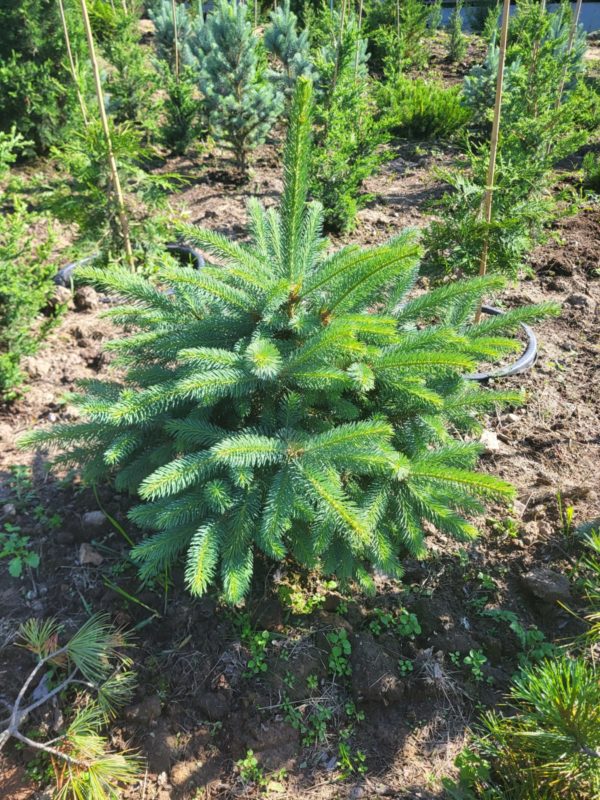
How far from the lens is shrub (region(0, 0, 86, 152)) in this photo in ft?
19.7

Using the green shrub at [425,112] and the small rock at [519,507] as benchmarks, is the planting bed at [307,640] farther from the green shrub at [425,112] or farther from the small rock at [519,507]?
the green shrub at [425,112]

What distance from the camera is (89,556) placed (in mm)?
2520

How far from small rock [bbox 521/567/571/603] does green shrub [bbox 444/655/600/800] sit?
577mm

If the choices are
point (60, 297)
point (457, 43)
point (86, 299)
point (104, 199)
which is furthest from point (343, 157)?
point (457, 43)

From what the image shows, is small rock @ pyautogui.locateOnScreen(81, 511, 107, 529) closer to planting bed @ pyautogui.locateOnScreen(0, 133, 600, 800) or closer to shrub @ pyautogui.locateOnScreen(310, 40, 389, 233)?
planting bed @ pyautogui.locateOnScreen(0, 133, 600, 800)

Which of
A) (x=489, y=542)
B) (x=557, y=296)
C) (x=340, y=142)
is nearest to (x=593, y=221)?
(x=557, y=296)

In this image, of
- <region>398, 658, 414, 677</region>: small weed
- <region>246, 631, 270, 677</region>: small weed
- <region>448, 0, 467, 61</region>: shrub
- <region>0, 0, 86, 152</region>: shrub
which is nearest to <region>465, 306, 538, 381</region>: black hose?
<region>398, 658, 414, 677</region>: small weed

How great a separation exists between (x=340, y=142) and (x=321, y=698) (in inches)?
186

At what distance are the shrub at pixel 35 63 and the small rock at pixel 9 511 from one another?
15.4ft

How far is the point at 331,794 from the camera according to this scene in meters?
1.92

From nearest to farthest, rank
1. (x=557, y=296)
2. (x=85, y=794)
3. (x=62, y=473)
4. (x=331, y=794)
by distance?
(x=85, y=794)
(x=331, y=794)
(x=62, y=473)
(x=557, y=296)

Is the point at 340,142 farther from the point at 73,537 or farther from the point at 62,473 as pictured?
the point at 73,537

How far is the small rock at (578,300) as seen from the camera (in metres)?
4.51

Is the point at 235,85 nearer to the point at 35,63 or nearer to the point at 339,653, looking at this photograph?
the point at 35,63
